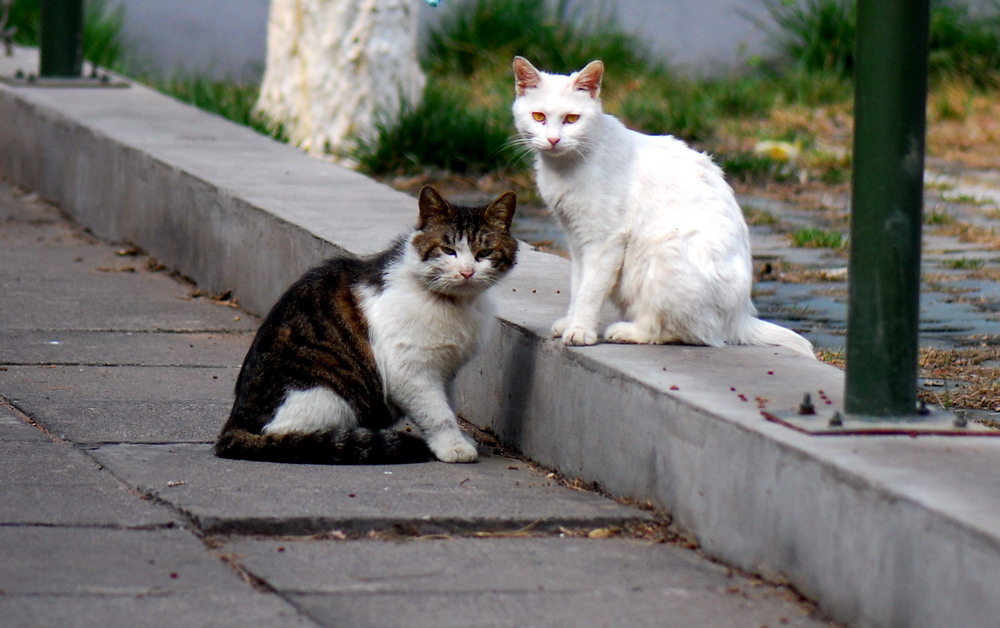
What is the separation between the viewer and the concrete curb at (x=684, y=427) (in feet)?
9.86

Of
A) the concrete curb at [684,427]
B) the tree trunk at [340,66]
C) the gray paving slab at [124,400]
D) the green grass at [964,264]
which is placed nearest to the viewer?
the concrete curb at [684,427]

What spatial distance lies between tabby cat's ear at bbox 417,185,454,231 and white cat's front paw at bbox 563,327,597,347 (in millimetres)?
550

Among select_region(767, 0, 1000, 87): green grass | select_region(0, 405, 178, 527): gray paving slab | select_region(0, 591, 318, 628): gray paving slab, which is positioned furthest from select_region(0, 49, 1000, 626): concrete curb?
select_region(767, 0, 1000, 87): green grass

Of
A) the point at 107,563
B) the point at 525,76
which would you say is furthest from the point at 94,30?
the point at 107,563

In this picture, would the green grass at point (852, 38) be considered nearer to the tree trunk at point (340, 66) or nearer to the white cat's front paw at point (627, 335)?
the tree trunk at point (340, 66)

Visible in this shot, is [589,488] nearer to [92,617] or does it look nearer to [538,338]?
[538,338]

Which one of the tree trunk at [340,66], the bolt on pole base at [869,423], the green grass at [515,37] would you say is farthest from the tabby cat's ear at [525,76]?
the green grass at [515,37]

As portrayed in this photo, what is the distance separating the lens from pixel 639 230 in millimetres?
4551

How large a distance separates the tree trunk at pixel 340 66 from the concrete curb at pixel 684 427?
6.87ft

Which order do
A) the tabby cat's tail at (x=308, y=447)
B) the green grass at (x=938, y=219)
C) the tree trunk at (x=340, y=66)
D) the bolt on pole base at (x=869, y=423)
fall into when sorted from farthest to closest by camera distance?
1. the tree trunk at (x=340, y=66)
2. the green grass at (x=938, y=219)
3. the tabby cat's tail at (x=308, y=447)
4. the bolt on pole base at (x=869, y=423)

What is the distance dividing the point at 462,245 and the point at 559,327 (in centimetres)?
40

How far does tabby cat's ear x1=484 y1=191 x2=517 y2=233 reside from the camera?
4.69m

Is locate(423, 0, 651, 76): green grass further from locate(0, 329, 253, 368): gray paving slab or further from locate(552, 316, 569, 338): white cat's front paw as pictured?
locate(552, 316, 569, 338): white cat's front paw

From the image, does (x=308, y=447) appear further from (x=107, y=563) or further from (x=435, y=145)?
(x=435, y=145)
